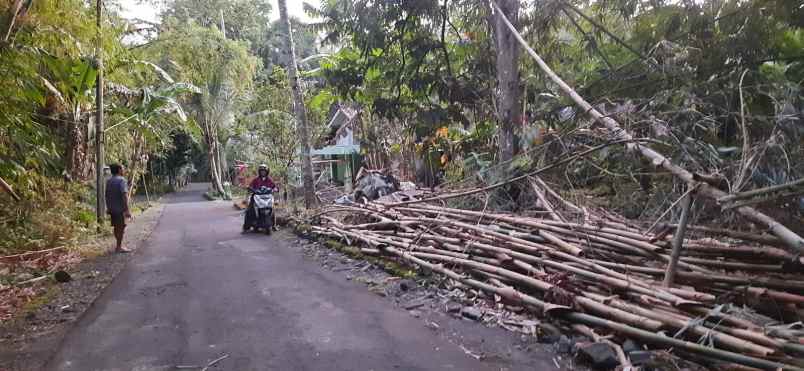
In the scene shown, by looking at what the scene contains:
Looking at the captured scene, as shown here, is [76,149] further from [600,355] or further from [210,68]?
[600,355]

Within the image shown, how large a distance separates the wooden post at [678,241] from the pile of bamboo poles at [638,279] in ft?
0.27

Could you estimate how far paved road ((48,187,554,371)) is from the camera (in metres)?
3.48

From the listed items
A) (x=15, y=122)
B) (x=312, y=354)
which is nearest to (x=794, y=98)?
(x=312, y=354)

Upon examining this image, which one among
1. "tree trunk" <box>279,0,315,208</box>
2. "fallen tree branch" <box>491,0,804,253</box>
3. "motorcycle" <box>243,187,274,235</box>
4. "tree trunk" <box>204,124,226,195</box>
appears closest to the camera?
"fallen tree branch" <box>491,0,804,253</box>

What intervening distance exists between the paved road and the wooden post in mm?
1136

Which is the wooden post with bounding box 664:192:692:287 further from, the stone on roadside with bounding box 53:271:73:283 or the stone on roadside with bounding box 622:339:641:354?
the stone on roadside with bounding box 53:271:73:283

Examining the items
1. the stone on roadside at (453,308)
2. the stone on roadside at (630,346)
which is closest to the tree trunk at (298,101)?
the stone on roadside at (453,308)

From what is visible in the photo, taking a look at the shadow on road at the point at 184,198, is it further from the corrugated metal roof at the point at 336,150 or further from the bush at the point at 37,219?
the bush at the point at 37,219

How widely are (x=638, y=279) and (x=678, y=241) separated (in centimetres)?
46

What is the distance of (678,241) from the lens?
349 cm

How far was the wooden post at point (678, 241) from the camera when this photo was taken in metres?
3.45

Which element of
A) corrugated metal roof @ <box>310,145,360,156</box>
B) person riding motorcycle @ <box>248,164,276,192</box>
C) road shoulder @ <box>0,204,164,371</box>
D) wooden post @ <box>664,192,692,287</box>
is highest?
corrugated metal roof @ <box>310,145,360,156</box>

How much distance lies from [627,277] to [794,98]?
2.41 metres

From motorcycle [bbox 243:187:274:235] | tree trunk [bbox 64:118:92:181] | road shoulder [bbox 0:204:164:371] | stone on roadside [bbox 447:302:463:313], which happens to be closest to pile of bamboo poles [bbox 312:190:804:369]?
stone on roadside [bbox 447:302:463:313]
